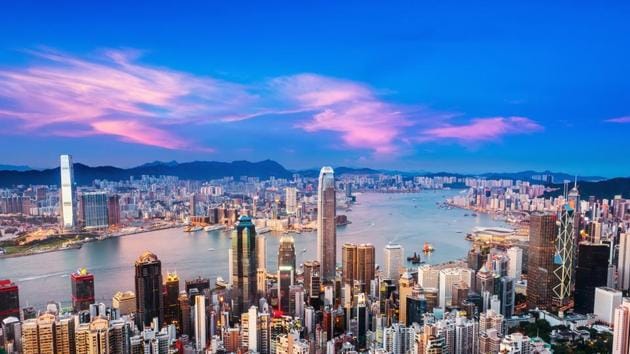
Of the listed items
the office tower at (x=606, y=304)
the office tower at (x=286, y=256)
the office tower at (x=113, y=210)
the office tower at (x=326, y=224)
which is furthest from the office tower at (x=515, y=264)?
the office tower at (x=113, y=210)

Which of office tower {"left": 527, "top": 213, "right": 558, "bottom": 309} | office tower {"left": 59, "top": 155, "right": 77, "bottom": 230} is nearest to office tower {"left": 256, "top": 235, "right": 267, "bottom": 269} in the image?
office tower {"left": 59, "top": 155, "right": 77, "bottom": 230}

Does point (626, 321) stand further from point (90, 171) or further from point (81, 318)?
point (90, 171)

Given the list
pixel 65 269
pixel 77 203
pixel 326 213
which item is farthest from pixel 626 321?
pixel 77 203

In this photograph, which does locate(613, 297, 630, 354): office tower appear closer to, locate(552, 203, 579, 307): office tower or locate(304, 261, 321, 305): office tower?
locate(552, 203, 579, 307): office tower

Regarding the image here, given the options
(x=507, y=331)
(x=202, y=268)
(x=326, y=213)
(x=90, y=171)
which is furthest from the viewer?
(x=326, y=213)

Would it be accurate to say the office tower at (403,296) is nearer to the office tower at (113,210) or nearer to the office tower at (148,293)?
the office tower at (148,293)
